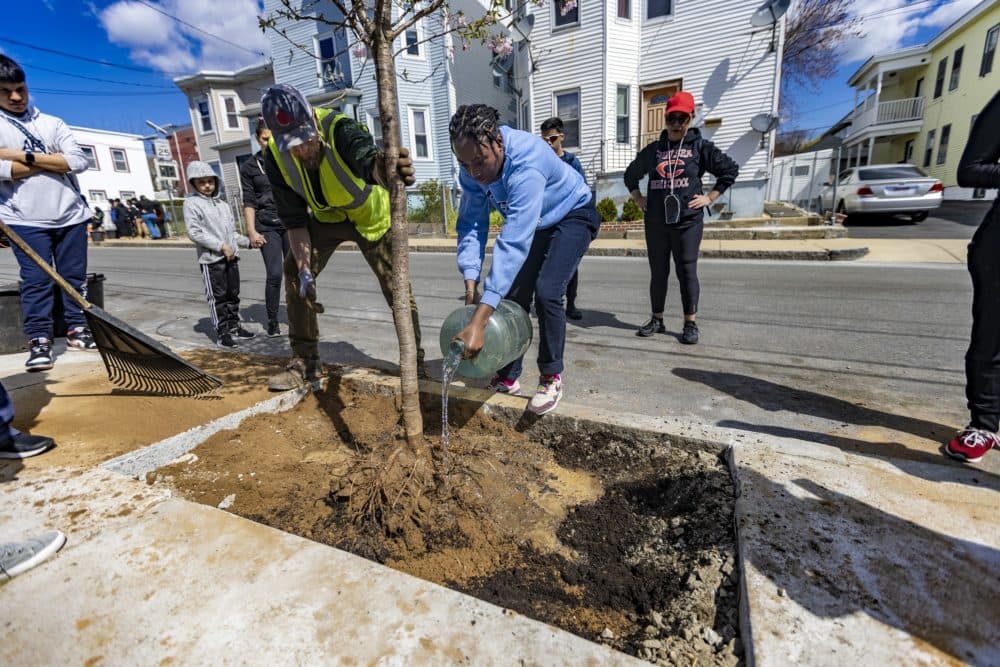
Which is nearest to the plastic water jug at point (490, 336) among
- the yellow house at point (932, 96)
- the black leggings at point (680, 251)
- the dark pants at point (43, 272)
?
the black leggings at point (680, 251)

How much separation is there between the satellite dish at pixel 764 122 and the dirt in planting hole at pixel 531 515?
15204 mm

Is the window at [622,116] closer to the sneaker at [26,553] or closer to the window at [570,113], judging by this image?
the window at [570,113]

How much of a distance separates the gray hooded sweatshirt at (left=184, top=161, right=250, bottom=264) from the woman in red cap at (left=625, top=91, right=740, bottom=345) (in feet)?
13.0

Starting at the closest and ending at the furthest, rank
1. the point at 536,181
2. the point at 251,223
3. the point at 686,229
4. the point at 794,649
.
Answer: the point at 794,649, the point at 536,181, the point at 686,229, the point at 251,223

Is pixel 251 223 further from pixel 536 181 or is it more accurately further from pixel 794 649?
pixel 794 649

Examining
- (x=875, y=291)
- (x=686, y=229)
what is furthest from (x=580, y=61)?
(x=686, y=229)

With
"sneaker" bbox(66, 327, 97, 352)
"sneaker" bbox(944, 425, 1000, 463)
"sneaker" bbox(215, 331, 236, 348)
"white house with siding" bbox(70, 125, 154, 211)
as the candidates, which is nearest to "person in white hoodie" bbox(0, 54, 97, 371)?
"sneaker" bbox(66, 327, 97, 352)

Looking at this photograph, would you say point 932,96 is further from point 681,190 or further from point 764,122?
point 681,190

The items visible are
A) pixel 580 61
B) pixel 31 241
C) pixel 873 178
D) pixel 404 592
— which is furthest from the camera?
pixel 580 61

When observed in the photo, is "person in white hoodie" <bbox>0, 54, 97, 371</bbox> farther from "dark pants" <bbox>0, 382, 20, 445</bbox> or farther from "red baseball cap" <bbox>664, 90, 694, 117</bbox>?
"red baseball cap" <bbox>664, 90, 694, 117</bbox>

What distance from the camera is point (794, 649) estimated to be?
1.30 meters

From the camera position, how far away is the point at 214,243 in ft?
16.0

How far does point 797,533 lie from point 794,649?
1.67 ft

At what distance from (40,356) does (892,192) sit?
61.0 ft
